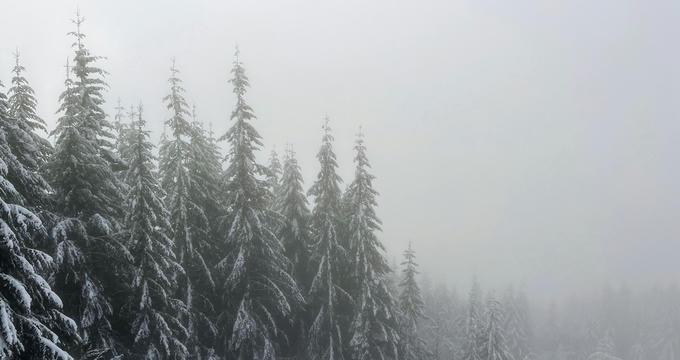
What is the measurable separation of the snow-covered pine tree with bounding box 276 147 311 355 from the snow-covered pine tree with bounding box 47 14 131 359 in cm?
1380

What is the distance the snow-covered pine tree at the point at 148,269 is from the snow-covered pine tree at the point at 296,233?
12.5 metres

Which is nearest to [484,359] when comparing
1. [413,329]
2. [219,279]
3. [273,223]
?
[413,329]

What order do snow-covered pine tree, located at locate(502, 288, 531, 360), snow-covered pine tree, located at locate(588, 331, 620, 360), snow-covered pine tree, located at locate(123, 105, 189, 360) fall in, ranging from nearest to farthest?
snow-covered pine tree, located at locate(123, 105, 189, 360)
snow-covered pine tree, located at locate(588, 331, 620, 360)
snow-covered pine tree, located at locate(502, 288, 531, 360)

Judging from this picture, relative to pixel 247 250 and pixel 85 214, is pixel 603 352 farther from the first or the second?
pixel 85 214

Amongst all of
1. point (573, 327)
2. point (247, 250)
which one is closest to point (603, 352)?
point (573, 327)

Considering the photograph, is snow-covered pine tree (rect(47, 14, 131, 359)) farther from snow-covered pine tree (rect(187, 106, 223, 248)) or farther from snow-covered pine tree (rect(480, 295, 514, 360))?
snow-covered pine tree (rect(480, 295, 514, 360))

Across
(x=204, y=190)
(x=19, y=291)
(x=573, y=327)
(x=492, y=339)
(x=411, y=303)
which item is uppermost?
(x=204, y=190)

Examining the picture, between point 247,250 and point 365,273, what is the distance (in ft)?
28.0

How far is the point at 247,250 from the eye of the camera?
25875mm

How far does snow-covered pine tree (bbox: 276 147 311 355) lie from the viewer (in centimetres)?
3253

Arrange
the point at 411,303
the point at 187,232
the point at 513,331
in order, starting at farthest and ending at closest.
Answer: the point at 513,331 < the point at 411,303 < the point at 187,232

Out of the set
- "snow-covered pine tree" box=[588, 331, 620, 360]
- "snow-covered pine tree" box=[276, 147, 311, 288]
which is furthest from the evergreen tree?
"snow-covered pine tree" box=[276, 147, 311, 288]

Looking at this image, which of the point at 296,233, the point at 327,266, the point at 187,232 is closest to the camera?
the point at 187,232

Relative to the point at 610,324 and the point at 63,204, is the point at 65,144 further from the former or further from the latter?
the point at 610,324
